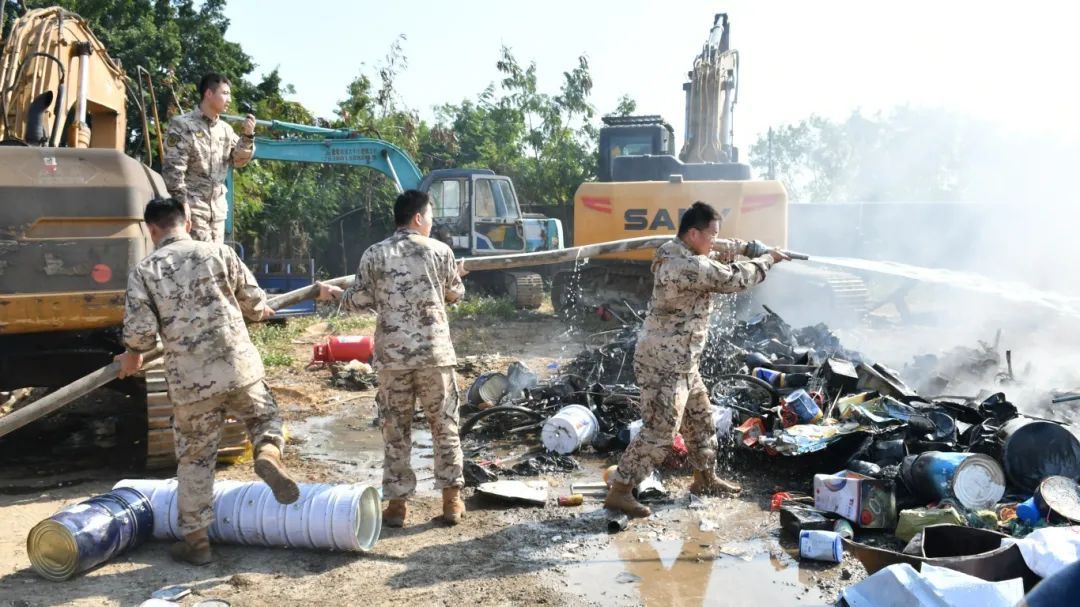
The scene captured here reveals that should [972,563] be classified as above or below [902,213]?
below

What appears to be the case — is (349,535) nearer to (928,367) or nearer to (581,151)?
(928,367)

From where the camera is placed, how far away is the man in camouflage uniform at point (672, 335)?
521cm

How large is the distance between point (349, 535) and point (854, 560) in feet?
8.78

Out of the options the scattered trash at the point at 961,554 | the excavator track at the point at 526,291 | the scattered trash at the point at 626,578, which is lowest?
the scattered trash at the point at 626,578

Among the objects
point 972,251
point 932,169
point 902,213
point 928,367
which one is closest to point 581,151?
point 902,213

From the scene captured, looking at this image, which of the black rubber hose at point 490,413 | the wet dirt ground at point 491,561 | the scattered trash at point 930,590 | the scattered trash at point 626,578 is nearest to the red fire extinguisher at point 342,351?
the black rubber hose at point 490,413

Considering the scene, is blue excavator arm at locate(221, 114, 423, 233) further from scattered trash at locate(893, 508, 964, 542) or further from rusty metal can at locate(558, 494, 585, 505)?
scattered trash at locate(893, 508, 964, 542)

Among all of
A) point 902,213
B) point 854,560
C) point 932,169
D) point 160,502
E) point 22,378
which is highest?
point 932,169

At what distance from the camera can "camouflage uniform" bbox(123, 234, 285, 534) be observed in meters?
4.48

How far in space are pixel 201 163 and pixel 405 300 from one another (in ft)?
8.15

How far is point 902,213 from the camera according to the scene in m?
21.3

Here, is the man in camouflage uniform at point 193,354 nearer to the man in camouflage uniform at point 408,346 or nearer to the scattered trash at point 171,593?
the scattered trash at point 171,593

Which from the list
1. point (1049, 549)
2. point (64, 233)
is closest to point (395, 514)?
point (64, 233)

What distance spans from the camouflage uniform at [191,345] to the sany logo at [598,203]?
352 inches
